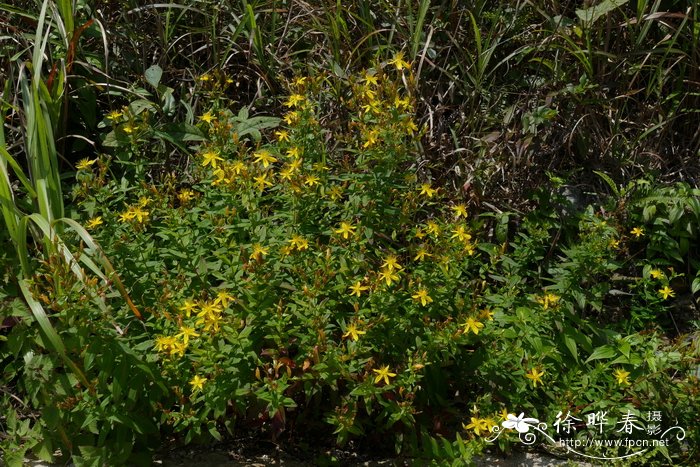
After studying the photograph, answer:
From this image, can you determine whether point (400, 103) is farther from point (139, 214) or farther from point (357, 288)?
point (139, 214)

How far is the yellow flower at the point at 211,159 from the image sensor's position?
2.86 meters

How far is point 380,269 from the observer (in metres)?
2.80

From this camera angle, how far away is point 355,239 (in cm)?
275

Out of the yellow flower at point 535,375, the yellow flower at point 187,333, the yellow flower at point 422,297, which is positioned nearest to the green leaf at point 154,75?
the yellow flower at point 187,333

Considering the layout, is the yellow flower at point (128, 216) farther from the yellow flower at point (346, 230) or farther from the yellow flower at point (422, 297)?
the yellow flower at point (422, 297)

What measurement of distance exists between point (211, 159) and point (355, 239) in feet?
1.79

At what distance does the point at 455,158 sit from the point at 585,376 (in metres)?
1.23

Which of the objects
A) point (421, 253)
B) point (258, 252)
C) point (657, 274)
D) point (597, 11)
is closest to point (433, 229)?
point (421, 253)

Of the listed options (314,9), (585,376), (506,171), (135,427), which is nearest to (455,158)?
(506,171)

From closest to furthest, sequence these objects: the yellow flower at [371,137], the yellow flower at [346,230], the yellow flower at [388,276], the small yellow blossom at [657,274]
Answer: the yellow flower at [388,276], the yellow flower at [346,230], the yellow flower at [371,137], the small yellow blossom at [657,274]

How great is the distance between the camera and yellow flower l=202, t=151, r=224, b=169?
2861mm

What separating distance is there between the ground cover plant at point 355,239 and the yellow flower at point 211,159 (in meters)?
0.01

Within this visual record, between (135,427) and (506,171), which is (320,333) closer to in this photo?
(135,427)

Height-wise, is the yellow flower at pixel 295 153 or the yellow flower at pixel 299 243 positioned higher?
the yellow flower at pixel 295 153
